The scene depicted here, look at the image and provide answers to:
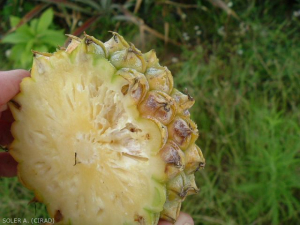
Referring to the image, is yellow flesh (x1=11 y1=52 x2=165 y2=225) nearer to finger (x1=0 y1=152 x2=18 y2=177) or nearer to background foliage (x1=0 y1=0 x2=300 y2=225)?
finger (x1=0 y1=152 x2=18 y2=177)

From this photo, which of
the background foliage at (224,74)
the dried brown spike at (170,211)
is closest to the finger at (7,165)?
the background foliage at (224,74)

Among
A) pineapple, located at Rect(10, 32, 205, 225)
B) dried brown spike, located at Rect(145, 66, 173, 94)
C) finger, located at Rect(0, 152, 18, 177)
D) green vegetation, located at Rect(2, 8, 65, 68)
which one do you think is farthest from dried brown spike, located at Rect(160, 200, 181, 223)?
green vegetation, located at Rect(2, 8, 65, 68)

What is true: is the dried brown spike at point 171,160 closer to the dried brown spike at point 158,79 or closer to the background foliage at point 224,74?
the dried brown spike at point 158,79

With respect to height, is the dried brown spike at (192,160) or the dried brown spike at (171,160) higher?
the dried brown spike at (171,160)

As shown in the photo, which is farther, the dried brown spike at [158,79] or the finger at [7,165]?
the finger at [7,165]

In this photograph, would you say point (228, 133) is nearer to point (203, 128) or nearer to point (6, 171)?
point (203, 128)

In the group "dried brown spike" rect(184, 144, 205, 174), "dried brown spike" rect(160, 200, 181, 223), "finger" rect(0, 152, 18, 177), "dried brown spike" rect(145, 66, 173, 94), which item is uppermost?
"dried brown spike" rect(145, 66, 173, 94)

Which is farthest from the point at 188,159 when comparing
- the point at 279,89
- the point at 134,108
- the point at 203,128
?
the point at 279,89

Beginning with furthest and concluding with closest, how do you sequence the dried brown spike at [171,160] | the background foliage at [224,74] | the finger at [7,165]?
the background foliage at [224,74] → the finger at [7,165] → the dried brown spike at [171,160]
